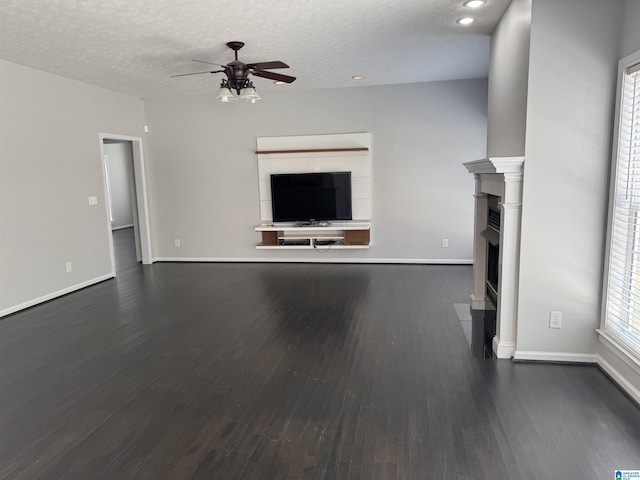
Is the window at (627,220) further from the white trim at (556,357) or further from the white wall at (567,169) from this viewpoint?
the white trim at (556,357)

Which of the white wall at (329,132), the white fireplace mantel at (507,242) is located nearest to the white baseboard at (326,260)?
the white wall at (329,132)

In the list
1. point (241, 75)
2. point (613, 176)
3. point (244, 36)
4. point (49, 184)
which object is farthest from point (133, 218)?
point (613, 176)

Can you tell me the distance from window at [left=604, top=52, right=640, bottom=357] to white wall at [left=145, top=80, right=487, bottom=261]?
138 inches

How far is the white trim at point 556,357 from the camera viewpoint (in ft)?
10.2

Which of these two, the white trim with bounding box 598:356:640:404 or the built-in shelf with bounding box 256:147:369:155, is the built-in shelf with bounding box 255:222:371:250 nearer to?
the built-in shelf with bounding box 256:147:369:155

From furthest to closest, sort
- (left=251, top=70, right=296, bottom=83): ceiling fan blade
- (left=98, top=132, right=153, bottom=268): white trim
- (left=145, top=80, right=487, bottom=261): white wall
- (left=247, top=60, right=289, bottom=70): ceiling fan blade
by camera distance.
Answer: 1. (left=98, top=132, right=153, bottom=268): white trim
2. (left=145, top=80, right=487, bottom=261): white wall
3. (left=251, top=70, right=296, bottom=83): ceiling fan blade
4. (left=247, top=60, right=289, bottom=70): ceiling fan blade

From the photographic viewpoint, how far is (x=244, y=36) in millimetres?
4012

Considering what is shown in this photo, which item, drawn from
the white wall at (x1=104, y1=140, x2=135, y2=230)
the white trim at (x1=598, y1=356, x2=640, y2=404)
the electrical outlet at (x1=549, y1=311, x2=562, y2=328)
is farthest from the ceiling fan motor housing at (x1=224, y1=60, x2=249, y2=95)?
the white wall at (x1=104, y1=140, x2=135, y2=230)

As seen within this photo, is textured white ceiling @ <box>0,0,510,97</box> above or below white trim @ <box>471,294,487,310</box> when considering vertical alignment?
above

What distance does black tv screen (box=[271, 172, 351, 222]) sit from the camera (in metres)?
6.59

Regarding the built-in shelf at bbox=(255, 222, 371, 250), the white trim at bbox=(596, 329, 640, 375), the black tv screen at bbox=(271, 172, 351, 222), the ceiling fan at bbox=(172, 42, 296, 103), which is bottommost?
the white trim at bbox=(596, 329, 640, 375)

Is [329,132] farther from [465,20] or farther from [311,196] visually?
[465,20]

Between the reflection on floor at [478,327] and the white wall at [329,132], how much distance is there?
7.45 feet

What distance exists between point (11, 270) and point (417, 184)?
5.23 m
